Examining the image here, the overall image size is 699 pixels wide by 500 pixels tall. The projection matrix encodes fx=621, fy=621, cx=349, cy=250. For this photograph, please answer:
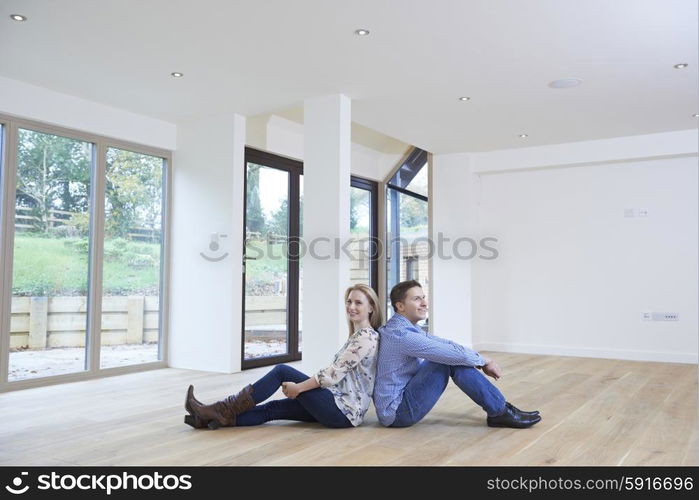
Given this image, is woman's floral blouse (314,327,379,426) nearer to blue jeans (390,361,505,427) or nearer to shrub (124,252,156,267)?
blue jeans (390,361,505,427)

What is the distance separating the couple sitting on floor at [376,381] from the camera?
10.4ft

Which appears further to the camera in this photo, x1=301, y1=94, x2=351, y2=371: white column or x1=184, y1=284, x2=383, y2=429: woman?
x1=301, y1=94, x2=351, y2=371: white column

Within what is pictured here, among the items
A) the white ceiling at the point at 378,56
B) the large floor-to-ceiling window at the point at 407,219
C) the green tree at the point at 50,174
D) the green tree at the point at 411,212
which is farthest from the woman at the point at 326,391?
the green tree at the point at 411,212

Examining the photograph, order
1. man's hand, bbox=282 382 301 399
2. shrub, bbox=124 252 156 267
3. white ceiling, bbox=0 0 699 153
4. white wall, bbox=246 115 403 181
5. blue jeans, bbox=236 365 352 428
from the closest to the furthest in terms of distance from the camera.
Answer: man's hand, bbox=282 382 301 399 → blue jeans, bbox=236 365 352 428 → white ceiling, bbox=0 0 699 153 → shrub, bbox=124 252 156 267 → white wall, bbox=246 115 403 181

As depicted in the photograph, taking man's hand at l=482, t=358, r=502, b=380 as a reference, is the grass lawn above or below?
above

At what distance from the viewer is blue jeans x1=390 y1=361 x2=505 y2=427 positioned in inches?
127

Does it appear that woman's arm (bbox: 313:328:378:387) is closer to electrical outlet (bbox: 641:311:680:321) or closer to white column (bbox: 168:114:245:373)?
white column (bbox: 168:114:245:373)

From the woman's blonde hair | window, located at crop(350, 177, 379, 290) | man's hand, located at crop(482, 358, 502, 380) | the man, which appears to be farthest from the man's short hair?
window, located at crop(350, 177, 379, 290)

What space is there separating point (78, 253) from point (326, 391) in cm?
320

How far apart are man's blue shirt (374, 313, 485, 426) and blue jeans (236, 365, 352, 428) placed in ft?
0.81

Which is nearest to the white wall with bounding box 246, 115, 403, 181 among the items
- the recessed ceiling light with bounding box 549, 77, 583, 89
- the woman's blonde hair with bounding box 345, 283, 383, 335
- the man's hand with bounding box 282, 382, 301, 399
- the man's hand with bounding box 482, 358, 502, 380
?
the recessed ceiling light with bounding box 549, 77, 583, 89

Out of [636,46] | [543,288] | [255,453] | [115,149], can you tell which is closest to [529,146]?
[543,288]

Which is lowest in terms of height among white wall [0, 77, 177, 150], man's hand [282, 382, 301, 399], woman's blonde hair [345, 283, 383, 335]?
man's hand [282, 382, 301, 399]

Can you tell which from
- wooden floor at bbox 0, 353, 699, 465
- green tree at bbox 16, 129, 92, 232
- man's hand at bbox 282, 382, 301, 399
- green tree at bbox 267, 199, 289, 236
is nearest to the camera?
wooden floor at bbox 0, 353, 699, 465
